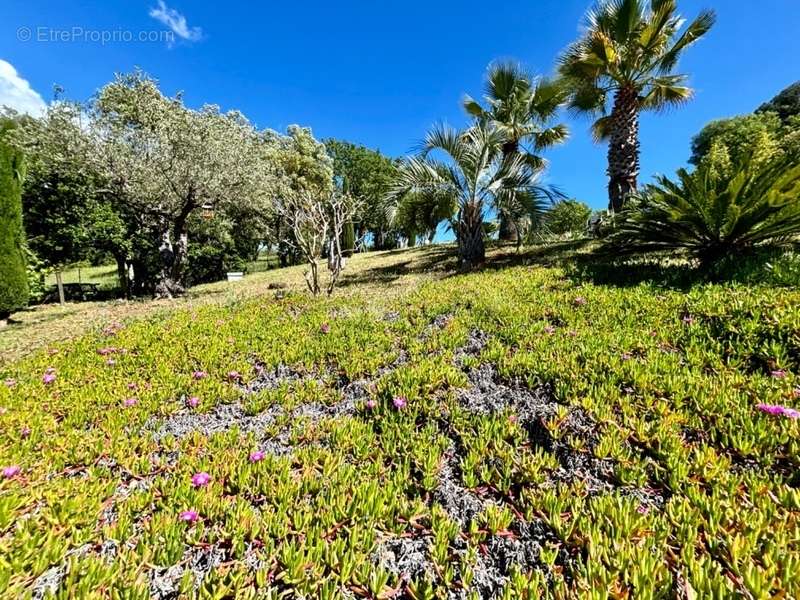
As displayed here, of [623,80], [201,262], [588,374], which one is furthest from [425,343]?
[201,262]

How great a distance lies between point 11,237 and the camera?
750 centimetres

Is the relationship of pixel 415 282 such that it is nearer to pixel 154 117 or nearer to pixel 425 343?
pixel 425 343

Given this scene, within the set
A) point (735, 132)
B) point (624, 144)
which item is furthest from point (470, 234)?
point (735, 132)

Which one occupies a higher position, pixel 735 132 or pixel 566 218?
pixel 735 132

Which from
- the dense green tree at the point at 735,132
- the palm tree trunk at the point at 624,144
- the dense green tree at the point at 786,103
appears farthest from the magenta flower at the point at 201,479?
the dense green tree at the point at 786,103

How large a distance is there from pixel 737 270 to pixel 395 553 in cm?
575

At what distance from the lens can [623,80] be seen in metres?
A: 9.12

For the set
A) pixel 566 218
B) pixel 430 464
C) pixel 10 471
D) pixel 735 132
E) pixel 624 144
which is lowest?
pixel 430 464

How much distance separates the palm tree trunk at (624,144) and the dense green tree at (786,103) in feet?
99.6

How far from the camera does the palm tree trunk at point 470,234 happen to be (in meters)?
9.35

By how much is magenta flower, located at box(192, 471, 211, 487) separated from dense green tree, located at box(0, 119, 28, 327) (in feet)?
29.9

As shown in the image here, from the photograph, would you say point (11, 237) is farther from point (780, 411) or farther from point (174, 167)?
point (780, 411)

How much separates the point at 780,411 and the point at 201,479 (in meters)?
3.64

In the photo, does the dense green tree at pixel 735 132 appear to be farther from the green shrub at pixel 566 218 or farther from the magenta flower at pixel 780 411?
the magenta flower at pixel 780 411
